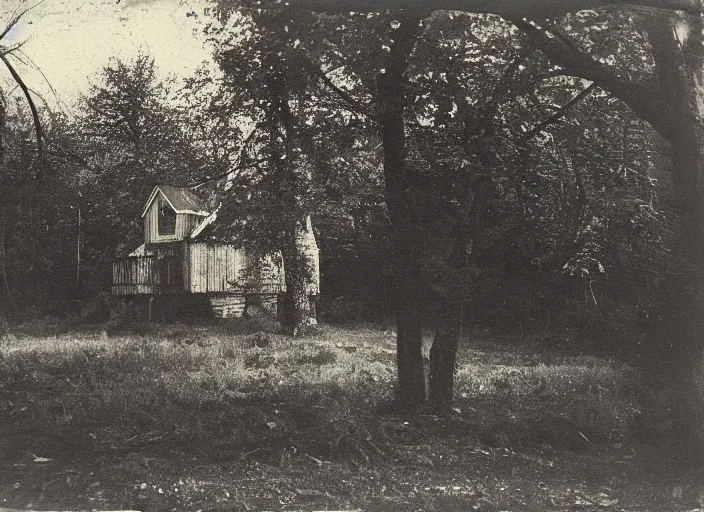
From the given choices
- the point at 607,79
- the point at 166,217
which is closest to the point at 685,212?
the point at 607,79

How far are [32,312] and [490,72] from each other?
301 cm

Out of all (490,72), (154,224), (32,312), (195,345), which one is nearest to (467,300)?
(490,72)

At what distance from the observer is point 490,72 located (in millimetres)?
3275

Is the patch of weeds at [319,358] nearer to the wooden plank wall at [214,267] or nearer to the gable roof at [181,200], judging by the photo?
the wooden plank wall at [214,267]

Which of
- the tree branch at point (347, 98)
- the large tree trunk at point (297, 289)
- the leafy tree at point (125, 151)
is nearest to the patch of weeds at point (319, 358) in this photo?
the large tree trunk at point (297, 289)

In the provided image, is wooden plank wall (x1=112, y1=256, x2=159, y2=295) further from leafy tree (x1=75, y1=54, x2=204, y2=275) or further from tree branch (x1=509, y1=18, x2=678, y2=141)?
tree branch (x1=509, y1=18, x2=678, y2=141)

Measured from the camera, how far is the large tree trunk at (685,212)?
3342 mm

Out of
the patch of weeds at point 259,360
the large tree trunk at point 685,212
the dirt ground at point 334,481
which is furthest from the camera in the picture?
the large tree trunk at point 685,212

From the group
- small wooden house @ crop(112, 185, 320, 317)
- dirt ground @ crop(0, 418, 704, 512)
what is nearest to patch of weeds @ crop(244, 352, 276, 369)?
small wooden house @ crop(112, 185, 320, 317)

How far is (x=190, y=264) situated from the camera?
10.8 feet

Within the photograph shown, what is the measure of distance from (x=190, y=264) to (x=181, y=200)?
14.6 inches

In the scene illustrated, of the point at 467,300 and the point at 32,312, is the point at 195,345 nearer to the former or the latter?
the point at 32,312

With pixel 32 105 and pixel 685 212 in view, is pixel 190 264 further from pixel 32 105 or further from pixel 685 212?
pixel 685 212

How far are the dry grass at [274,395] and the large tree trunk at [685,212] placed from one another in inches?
13.7
